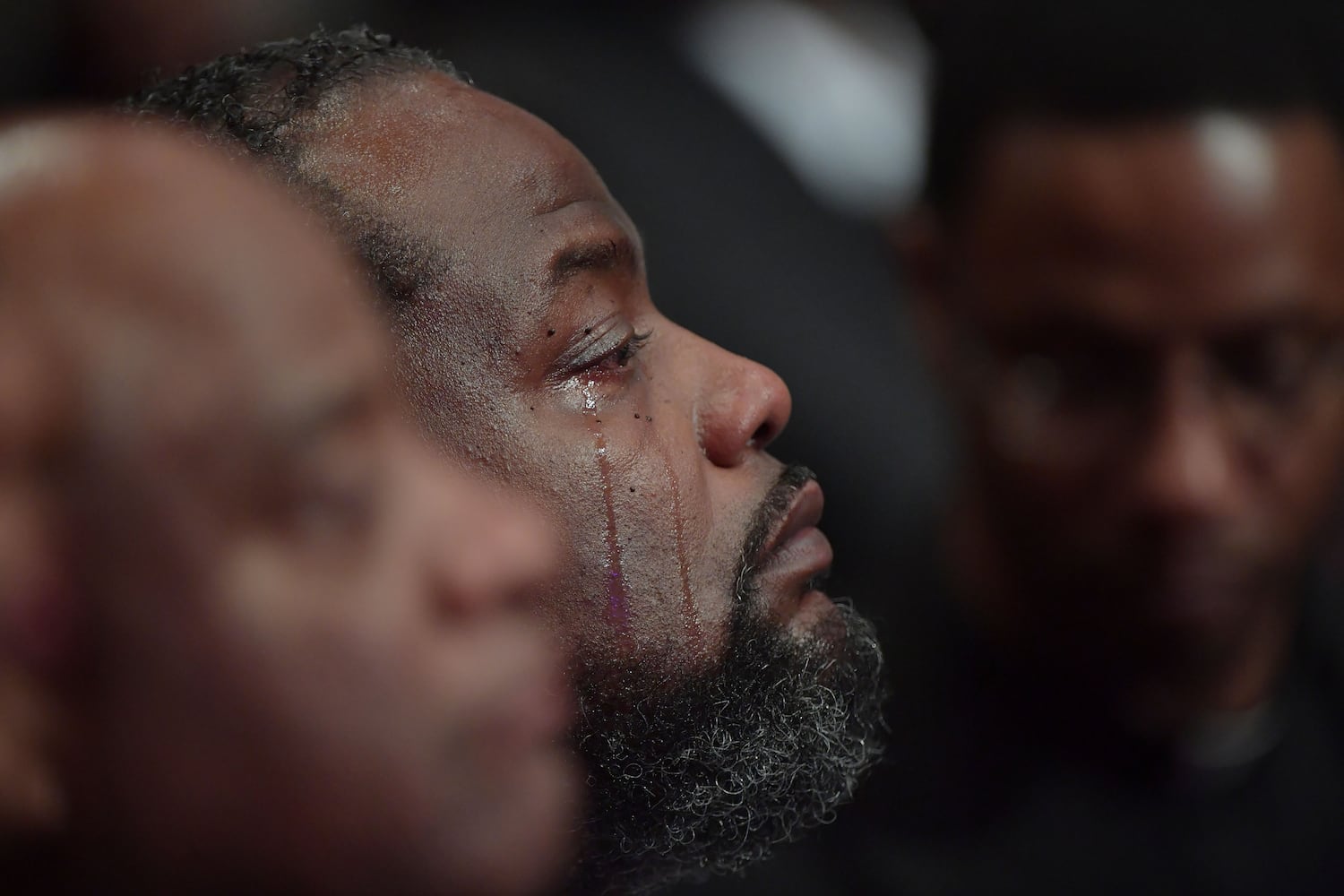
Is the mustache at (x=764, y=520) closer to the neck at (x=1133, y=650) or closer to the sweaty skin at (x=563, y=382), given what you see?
the sweaty skin at (x=563, y=382)

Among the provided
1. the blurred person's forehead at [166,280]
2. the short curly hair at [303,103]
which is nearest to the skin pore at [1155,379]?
the short curly hair at [303,103]

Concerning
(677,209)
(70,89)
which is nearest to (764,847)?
(677,209)

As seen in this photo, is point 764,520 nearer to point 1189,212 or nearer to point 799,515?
point 799,515

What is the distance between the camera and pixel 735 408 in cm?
57

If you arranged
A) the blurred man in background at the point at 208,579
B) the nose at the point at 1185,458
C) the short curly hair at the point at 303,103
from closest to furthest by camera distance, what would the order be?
1. the blurred man in background at the point at 208,579
2. the short curly hair at the point at 303,103
3. the nose at the point at 1185,458

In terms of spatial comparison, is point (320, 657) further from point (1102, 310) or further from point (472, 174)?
point (1102, 310)

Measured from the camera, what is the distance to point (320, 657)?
0.42 m

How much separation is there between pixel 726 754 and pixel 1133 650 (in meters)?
0.63

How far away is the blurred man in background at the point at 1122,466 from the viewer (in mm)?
1021

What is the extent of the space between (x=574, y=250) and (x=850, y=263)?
3.55 ft

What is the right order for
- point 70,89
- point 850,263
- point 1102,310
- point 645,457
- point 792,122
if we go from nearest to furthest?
point 645,457 → point 70,89 → point 1102,310 → point 850,263 → point 792,122

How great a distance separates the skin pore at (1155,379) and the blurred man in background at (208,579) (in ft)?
2.21

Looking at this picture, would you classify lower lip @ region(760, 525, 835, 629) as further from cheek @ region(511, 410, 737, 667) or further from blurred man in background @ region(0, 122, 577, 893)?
blurred man in background @ region(0, 122, 577, 893)

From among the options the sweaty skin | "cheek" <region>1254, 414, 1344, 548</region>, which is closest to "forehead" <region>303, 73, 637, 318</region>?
the sweaty skin
